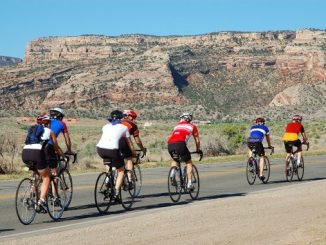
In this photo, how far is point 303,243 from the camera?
32.8 ft

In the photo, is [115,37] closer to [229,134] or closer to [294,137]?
[229,134]

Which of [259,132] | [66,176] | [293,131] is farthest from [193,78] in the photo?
[66,176]

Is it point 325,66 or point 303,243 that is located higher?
point 325,66

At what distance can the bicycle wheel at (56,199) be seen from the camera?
13.1m

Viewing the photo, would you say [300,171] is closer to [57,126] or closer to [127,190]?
[127,190]

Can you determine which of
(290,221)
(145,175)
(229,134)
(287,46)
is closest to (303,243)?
(290,221)

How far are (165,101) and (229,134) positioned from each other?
89.8 meters

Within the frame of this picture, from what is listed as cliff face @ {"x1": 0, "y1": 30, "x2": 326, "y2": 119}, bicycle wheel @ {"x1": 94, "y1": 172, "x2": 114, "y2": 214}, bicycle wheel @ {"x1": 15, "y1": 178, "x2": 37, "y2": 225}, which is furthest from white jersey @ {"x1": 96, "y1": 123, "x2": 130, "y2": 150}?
cliff face @ {"x1": 0, "y1": 30, "x2": 326, "y2": 119}

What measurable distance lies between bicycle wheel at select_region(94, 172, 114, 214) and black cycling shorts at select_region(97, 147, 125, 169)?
0.91ft

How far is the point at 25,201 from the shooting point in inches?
496

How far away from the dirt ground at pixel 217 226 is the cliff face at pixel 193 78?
10315 cm

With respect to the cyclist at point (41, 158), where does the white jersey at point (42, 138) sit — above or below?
above

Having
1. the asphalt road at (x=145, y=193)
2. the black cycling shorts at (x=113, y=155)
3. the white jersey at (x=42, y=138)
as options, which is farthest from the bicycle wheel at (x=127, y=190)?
the white jersey at (x=42, y=138)

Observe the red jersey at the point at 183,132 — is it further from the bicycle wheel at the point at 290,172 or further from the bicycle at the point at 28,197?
the bicycle wheel at the point at 290,172
